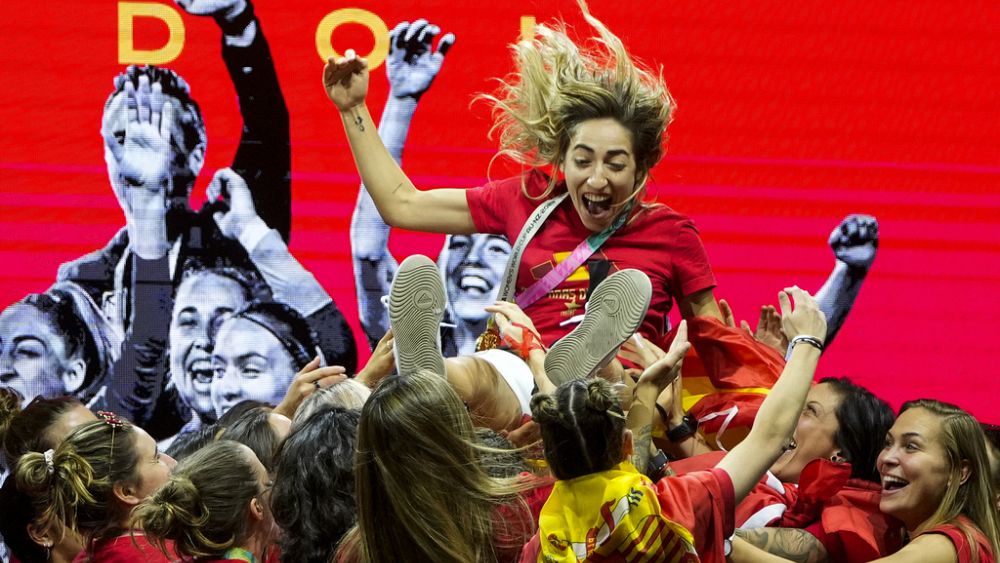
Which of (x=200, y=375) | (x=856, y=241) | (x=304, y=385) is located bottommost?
(x=200, y=375)

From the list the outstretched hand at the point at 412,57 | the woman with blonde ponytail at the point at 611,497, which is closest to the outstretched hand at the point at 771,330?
the outstretched hand at the point at 412,57

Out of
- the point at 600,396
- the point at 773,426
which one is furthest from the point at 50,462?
the point at 773,426

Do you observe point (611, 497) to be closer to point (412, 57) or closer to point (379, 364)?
point (379, 364)

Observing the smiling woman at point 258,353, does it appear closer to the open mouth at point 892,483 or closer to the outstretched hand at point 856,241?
the outstretched hand at point 856,241

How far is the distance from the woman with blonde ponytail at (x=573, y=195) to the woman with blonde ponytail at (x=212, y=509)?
3.50 ft

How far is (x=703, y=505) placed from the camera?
7.63 feet

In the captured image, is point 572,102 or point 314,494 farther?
point 572,102

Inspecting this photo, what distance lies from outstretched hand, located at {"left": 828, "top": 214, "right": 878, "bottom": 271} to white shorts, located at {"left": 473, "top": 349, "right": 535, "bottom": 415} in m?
2.05

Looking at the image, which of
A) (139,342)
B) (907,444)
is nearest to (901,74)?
(907,444)

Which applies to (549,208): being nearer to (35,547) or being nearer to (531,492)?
(531,492)

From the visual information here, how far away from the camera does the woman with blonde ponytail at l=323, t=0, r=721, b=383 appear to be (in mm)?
3527

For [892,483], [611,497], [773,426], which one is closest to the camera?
[611,497]

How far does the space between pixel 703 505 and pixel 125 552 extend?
121cm

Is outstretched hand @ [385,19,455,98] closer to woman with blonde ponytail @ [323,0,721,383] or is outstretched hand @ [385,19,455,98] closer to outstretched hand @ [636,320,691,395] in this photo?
woman with blonde ponytail @ [323,0,721,383]
